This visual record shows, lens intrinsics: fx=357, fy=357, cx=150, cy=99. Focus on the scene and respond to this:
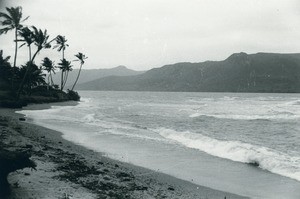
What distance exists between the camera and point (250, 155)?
1589 cm

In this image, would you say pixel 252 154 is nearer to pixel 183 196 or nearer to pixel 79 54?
pixel 183 196

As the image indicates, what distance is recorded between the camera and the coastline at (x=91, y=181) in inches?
331

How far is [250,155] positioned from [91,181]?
8.63 m

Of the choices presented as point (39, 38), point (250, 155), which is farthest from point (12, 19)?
point (250, 155)

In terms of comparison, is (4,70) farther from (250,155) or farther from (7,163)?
(7,163)

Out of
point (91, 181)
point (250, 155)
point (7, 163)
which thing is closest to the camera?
point (7, 163)

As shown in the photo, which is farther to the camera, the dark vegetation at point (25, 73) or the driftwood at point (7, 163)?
the dark vegetation at point (25, 73)

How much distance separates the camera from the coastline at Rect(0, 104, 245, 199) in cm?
840

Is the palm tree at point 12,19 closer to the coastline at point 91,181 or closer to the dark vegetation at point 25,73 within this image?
the dark vegetation at point 25,73

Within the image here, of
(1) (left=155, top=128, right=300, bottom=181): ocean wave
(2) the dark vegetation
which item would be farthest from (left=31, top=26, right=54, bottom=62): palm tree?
(1) (left=155, top=128, right=300, bottom=181): ocean wave

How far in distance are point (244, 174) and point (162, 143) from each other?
7278 millimetres

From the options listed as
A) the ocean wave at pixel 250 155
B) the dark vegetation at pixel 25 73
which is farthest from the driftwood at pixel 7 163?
the dark vegetation at pixel 25 73

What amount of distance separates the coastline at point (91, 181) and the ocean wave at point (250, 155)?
464 centimetres

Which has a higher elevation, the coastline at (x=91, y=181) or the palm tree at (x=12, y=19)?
the palm tree at (x=12, y=19)
